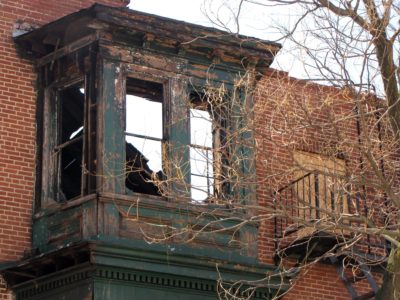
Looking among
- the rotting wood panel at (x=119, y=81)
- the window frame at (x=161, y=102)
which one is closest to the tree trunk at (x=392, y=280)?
the rotting wood panel at (x=119, y=81)

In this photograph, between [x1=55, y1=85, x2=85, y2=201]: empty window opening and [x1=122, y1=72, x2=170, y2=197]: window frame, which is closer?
[x1=122, y1=72, x2=170, y2=197]: window frame

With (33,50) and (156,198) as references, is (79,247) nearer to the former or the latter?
(156,198)

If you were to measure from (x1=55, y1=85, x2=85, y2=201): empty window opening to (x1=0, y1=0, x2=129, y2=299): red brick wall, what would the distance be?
56cm

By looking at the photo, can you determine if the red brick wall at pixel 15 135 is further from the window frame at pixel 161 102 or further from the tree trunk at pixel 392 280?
the tree trunk at pixel 392 280

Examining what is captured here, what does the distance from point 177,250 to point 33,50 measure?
13.7 ft

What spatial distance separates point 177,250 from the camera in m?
16.5

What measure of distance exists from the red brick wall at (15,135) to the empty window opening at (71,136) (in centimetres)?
56

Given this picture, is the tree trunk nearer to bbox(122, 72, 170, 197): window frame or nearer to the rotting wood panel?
the rotting wood panel

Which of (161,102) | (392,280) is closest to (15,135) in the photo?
(161,102)

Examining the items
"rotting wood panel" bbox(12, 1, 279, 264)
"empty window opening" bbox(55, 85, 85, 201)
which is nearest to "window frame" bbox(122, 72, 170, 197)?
"rotting wood panel" bbox(12, 1, 279, 264)

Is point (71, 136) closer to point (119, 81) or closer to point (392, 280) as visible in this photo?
point (119, 81)

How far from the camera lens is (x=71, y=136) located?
1820 centimetres

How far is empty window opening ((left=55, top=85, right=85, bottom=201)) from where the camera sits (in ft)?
58.4

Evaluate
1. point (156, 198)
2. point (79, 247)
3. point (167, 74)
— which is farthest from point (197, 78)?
point (79, 247)
